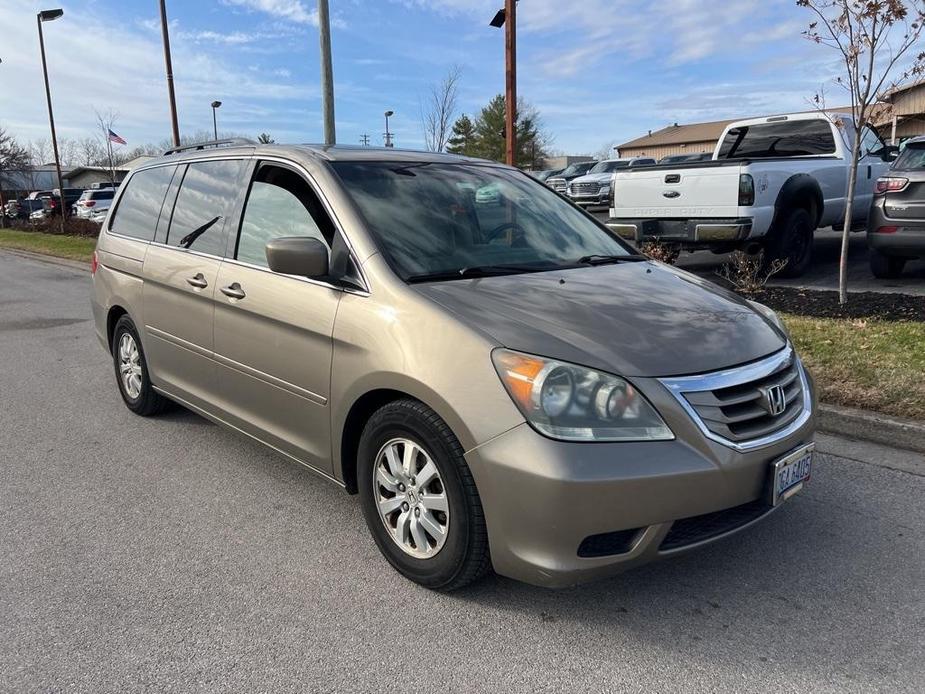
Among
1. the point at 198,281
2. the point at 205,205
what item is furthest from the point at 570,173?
the point at 198,281

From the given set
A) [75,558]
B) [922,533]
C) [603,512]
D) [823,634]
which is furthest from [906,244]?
[75,558]

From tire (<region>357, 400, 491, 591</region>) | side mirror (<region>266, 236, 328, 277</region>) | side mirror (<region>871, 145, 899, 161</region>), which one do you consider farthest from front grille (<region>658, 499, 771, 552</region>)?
side mirror (<region>871, 145, 899, 161</region>)

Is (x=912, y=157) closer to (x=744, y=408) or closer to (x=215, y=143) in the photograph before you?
(x=744, y=408)

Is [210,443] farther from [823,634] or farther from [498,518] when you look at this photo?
[823,634]

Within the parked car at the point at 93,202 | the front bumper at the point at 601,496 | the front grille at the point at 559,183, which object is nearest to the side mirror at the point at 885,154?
the front bumper at the point at 601,496

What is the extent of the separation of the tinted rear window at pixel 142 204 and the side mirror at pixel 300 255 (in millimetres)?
2101

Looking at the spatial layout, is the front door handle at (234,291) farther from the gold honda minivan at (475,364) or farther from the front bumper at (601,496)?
the front bumper at (601,496)

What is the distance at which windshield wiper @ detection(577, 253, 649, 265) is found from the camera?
3.80 m

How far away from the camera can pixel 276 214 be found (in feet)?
12.5

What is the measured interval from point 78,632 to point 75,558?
648 mm

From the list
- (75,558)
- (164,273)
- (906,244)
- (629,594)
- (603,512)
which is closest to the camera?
(603,512)

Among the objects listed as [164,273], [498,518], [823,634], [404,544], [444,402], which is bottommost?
[823,634]

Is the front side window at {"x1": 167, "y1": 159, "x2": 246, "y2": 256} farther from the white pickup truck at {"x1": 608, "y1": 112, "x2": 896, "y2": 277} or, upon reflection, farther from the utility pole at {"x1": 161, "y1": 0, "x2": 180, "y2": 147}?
the utility pole at {"x1": 161, "y1": 0, "x2": 180, "y2": 147}

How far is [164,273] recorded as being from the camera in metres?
4.55
